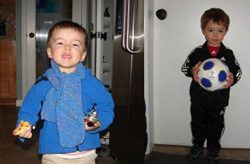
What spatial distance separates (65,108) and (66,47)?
9.6 inches

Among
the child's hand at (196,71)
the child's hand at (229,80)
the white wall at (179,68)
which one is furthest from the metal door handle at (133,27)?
the child's hand at (229,80)

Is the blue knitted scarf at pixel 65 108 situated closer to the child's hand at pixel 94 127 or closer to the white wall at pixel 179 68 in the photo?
the child's hand at pixel 94 127

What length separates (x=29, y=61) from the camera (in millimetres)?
5312

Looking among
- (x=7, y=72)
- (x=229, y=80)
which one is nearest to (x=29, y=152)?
(x=229, y=80)

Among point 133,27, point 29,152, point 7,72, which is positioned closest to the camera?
point 133,27

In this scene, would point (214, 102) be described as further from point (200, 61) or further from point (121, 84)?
point (121, 84)

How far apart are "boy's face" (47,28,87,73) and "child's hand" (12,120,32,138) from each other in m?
0.27

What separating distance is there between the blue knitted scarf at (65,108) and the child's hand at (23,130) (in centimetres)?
9

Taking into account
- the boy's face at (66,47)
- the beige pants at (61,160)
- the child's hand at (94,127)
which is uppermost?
the boy's face at (66,47)

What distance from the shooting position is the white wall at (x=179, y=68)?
2.84 meters

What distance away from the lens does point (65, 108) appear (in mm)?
1305

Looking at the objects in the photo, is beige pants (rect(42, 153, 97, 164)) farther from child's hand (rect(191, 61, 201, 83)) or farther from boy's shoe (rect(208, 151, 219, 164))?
boy's shoe (rect(208, 151, 219, 164))

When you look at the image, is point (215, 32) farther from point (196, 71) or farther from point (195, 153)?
point (195, 153)

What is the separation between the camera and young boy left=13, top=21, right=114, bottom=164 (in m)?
1.30
